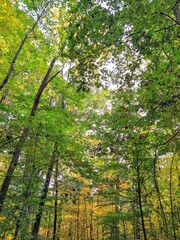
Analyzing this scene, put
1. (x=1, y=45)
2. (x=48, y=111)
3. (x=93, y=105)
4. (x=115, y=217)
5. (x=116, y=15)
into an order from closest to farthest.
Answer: (x=116, y=15), (x=1, y=45), (x=115, y=217), (x=48, y=111), (x=93, y=105)

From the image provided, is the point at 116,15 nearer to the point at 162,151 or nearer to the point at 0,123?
the point at 162,151

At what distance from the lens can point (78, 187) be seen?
4.73 m

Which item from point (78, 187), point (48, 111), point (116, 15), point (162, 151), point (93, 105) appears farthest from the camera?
point (93, 105)

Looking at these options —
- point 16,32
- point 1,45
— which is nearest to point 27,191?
point 1,45

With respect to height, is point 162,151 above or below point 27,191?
above

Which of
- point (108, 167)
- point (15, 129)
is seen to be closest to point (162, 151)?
point (108, 167)

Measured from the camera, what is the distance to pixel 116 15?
3078 mm

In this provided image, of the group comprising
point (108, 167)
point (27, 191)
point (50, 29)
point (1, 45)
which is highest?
point (50, 29)

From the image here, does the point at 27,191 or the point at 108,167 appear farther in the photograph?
the point at 108,167

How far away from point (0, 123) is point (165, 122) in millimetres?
4772

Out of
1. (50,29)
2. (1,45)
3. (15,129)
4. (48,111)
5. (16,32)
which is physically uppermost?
(50,29)

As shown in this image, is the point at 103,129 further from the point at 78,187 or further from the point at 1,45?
the point at 1,45

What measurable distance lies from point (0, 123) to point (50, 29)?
14.6 ft

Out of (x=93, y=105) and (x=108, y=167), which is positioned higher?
(x=93, y=105)
